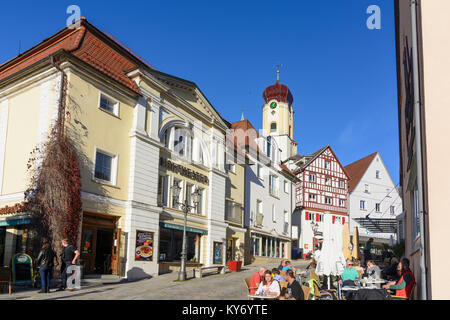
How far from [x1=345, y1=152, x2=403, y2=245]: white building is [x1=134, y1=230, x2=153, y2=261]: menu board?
34.7 metres

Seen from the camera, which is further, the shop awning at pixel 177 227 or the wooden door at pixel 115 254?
the shop awning at pixel 177 227

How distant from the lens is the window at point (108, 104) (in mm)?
18719

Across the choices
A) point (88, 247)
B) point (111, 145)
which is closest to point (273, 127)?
point (111, 145)

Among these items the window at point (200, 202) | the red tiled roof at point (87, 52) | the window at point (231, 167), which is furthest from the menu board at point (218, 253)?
the red tiled roof at point (87, 52)

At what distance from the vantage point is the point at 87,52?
737 inches

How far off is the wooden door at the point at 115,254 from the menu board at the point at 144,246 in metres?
1.04

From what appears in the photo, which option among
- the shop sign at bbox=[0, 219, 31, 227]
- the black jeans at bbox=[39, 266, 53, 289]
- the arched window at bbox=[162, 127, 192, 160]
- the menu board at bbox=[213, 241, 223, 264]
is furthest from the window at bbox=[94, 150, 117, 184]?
the menu board at bbox=[213, 241, 223, 264]

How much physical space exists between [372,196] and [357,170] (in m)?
3.82

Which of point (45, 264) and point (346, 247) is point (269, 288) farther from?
point (346, 247)

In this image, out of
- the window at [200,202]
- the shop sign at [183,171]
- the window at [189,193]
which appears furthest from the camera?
the window at [200,202]

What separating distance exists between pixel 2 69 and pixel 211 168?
1221 cm

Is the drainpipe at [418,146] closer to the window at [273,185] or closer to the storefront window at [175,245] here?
the storefront window at [175,245]

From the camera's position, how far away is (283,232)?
3691cm
